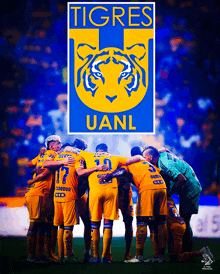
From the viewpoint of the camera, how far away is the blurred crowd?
166 inches

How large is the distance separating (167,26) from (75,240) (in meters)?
3.00

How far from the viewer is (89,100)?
426cm

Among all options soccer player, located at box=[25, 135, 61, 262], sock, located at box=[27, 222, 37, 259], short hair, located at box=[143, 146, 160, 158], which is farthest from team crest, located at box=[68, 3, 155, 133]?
sock, located at box=[27, 222, 37, 259]

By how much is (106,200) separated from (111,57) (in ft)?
6.05

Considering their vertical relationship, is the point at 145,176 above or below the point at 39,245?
above

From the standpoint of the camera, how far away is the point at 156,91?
4266 millimetres

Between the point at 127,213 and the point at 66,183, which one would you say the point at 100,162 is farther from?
the point at 127,213

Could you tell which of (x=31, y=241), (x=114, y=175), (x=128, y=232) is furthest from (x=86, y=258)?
(x=114, y=175)

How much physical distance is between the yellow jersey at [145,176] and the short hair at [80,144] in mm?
612

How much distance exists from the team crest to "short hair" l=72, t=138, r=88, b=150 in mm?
398

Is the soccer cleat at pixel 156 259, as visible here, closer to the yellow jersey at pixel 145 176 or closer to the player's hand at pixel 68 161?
the yellow jersey at pixel 145 176

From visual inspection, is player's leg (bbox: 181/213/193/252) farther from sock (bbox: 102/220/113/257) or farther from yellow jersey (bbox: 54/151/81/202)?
yellow jersey (bbox: 54/151/81/202)

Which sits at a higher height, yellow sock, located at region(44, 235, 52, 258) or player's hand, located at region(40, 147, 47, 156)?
player's hand, located at region(40, 147, 47, 156)

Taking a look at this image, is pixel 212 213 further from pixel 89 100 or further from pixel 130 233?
pixel 89 100
